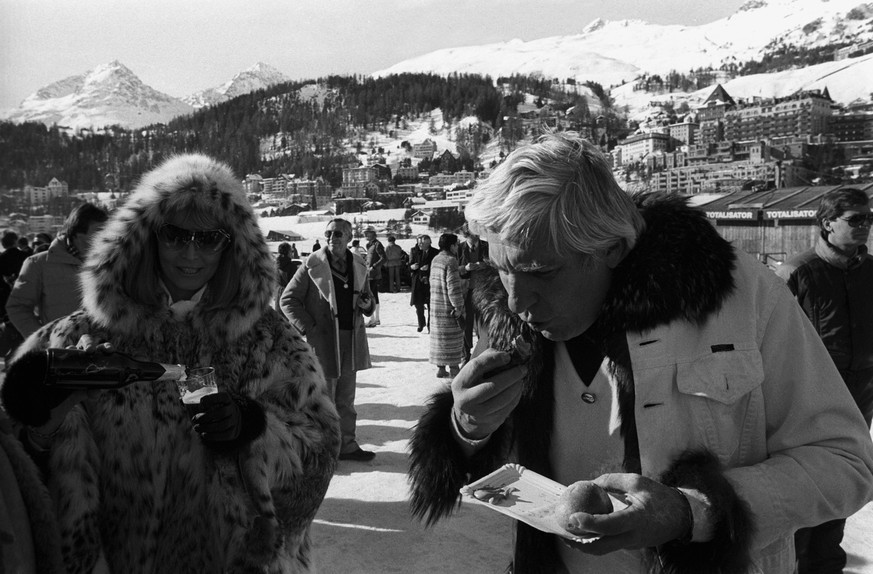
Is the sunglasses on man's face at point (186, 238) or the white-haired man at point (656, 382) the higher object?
the sunglasses on man's face at point (186, 238)

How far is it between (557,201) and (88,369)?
108 centimetres

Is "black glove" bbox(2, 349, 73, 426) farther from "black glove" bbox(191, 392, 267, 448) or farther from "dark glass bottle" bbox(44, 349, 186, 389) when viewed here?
"black glove" bbox(191, 392, 267, 448)

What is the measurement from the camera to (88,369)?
1352 millimetres

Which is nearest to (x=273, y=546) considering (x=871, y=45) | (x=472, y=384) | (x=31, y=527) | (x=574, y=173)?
(x=31, y=527)

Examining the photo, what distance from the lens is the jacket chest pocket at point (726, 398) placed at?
1.15 metres

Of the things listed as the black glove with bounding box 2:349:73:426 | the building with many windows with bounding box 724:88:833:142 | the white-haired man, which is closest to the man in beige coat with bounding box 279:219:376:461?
the black glove with bounding box 2:349:73:426

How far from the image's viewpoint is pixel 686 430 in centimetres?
118

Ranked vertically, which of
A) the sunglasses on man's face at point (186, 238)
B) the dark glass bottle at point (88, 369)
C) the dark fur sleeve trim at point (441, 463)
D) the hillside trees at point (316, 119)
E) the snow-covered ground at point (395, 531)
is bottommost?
the snow-covered ground at point (395, 531)

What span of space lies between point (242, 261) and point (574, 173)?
1141 mm

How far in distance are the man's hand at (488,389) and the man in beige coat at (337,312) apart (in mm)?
3522

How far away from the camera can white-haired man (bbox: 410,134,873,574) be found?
1.10 m

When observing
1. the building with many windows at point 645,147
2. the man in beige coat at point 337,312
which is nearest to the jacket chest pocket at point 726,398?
the man in beige coat at point 337,312

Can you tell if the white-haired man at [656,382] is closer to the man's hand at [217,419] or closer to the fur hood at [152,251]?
the man's hand at [217,419]

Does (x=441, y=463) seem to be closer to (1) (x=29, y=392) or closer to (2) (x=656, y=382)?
(2) (x=656, y=382)
